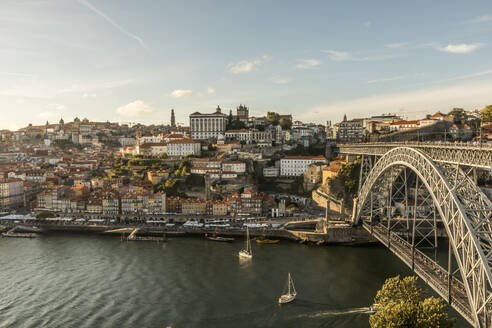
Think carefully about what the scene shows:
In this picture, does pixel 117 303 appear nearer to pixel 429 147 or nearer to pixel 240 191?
pixel 429 147

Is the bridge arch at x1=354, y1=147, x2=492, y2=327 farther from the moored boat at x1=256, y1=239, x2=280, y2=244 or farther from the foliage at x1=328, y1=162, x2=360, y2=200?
the foliage at x1=328, y1=162, x2=360, y2=200

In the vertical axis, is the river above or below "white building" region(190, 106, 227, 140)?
below

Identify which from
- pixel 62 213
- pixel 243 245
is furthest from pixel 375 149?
pixel 62 213

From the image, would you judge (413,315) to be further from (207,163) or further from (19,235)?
(207,163)

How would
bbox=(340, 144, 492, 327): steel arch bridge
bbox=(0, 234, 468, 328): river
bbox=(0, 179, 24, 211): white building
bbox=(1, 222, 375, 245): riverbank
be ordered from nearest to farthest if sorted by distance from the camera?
bbox=(340, 144, 492, 327): steel arch bridge < bbox=(0, 234, 468, 328): river < bbox=(1, 222, 375, 245): riverbank < bbox=(0, 179, 24, 211): white building

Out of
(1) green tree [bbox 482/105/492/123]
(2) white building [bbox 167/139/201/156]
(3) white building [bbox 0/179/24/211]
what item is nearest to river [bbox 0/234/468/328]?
(3) white building [bbox 0/179/24/211]

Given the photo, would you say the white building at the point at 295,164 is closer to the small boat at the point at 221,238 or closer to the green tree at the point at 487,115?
the green tree at the point at 487,115
